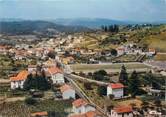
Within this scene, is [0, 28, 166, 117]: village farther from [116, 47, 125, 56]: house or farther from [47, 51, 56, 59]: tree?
[47, 51, 56, 59]: tree

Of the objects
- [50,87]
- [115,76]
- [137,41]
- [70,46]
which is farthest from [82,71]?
[70,46]

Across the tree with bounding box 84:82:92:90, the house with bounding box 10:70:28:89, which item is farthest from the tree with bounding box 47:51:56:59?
the tree with bounding box 84:82:92:90

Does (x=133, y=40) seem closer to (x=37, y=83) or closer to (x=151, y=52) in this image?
(x=151, y=52)

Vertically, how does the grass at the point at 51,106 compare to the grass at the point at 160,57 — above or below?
below

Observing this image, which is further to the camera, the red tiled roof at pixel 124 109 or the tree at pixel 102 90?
the tree at pixel 102 90

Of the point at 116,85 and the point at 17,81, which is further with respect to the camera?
the point at 17,81

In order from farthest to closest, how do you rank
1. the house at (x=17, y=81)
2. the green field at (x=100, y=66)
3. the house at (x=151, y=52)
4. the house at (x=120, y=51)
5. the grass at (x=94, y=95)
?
1. the house at (x=120, y=51)
2. the house at (x=151, y=52)
3. the green field at (x=100, y=66)
4. the house at (x=17, y=81)
5. the grass at (x=94, y=95)

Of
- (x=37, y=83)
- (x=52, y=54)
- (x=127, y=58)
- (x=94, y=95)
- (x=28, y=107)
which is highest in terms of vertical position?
(x=37, y=83)

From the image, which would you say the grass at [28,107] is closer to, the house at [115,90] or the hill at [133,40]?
the house at [115,90]

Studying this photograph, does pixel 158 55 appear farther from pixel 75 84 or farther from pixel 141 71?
pixel 75 84

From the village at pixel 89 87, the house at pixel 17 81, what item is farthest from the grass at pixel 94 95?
the house at pixel 17 81

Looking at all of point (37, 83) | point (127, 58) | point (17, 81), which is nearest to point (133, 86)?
point (37, 83)

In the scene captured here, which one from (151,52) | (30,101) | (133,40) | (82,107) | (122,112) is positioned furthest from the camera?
(133,40)
